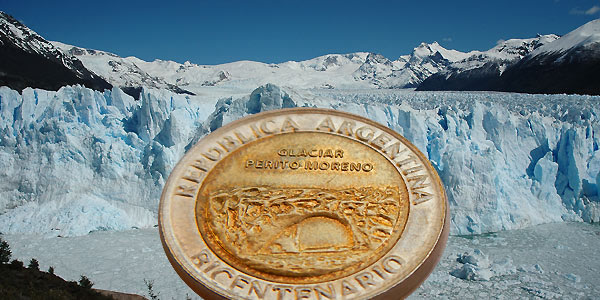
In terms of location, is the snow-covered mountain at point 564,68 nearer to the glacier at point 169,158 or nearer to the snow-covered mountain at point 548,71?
the snow-covered mountain at point 548,71

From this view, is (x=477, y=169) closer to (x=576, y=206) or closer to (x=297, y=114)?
(x=576, y=206)

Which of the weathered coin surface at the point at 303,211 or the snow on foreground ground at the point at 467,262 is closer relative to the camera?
the weathered coin surface at the point at 303,211

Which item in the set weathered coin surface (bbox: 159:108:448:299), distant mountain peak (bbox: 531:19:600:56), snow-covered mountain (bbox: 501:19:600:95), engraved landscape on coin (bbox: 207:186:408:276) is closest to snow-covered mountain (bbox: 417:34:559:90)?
snow-covered mountain (bbox: 501:19:600:95)

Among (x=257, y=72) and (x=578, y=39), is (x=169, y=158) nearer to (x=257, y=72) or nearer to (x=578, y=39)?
(x=578, y=39)

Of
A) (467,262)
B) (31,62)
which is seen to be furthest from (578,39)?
(31,62)

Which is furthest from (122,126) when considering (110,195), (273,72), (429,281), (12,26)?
(273,72)

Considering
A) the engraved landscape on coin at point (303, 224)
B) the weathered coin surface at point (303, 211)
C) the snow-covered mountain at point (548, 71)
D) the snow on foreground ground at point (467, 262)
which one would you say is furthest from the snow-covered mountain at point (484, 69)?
the engraved landscape on coin at point (303, 224)

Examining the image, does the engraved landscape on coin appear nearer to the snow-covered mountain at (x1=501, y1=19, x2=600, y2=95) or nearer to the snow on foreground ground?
the snow on foreground ground
